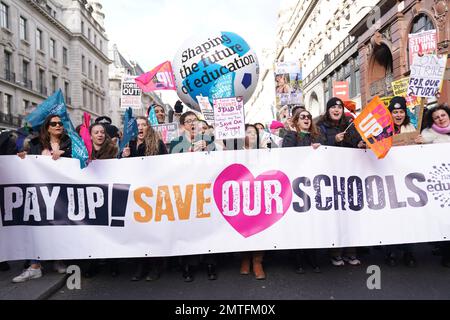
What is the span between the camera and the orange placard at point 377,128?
415 centimetres

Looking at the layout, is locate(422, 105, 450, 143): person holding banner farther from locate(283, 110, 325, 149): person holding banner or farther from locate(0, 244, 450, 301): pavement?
locate(0, 244, 450, 301): pavement

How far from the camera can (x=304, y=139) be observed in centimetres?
461

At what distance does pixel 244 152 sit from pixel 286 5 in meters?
68.5

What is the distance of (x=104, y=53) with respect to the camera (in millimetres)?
64375

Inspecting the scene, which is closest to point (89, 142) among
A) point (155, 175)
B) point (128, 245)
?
point (155, 175)

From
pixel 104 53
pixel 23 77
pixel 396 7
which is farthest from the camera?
pixel 104 53

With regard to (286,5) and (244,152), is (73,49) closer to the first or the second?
(286,5)

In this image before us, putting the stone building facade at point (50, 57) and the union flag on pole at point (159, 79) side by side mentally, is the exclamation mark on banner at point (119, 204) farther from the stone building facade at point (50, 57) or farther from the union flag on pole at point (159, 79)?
the stone building facade at point (50, 57)

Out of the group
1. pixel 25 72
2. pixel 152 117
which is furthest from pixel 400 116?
pixel 25 72

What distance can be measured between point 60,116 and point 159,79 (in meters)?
3.93

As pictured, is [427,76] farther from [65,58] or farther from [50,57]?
[65,58]

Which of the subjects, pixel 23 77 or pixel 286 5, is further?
pixel 286 5

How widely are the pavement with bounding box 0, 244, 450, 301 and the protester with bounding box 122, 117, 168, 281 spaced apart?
106 millimetres

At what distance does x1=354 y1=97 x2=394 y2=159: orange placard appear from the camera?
415cm
